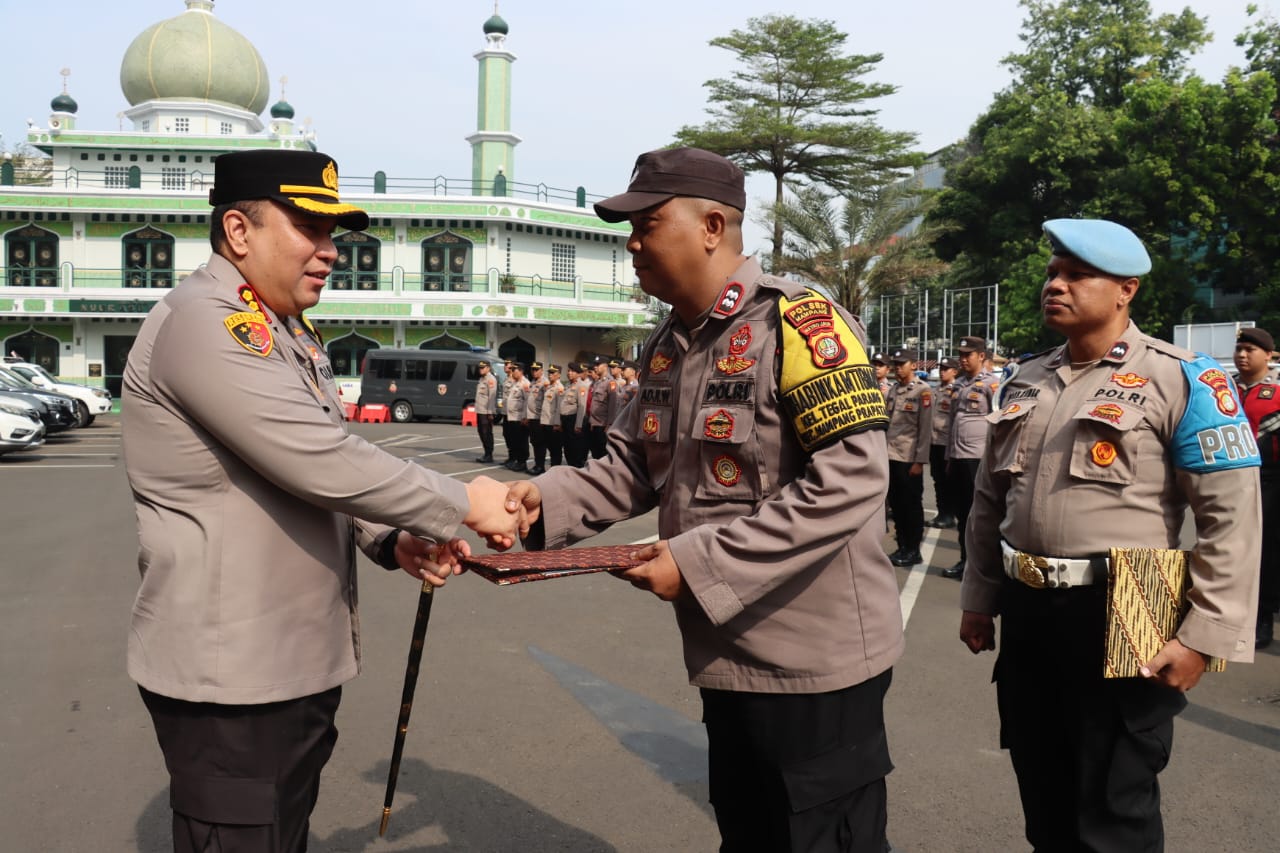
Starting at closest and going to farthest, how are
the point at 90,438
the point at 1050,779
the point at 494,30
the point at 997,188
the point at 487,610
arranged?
the point at 1050,779
the point at 487,610
the point at 90,438
the point at 997,188
the point at 494,30

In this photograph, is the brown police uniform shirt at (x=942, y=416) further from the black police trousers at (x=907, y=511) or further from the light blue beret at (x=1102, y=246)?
the light blue beret at (x=1102, y=246)

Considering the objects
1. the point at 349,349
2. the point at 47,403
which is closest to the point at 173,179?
the point at 349,349

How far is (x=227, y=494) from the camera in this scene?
2166mm

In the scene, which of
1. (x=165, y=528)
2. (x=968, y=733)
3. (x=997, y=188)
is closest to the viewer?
(x=165, y=528)

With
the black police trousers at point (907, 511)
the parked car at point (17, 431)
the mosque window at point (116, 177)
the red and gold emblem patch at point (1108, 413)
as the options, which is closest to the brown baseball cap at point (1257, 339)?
the black police trousers at point (907, 511)

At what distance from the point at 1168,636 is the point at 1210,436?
1.66 ft

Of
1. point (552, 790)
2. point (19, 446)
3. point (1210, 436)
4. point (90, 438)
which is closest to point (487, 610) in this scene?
point (552, 790)

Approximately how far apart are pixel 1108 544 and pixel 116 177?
43.9m

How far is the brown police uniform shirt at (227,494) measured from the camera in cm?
212

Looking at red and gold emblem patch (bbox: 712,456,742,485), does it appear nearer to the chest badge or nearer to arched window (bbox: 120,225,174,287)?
the chest badge

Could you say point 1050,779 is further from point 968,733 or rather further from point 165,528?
point 165,528

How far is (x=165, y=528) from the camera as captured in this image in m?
2.15

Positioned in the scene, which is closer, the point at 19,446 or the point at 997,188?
the point at 19,446

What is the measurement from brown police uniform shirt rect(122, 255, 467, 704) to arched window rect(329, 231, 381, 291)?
36971 mm
